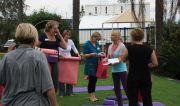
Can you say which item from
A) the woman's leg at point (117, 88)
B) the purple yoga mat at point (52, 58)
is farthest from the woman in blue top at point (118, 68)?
the purple yoga mat at point (52, 58)

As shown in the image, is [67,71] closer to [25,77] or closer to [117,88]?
[117,88]

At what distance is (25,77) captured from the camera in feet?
7.04

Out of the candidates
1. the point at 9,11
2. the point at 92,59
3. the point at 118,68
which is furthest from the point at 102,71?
the point at 9,11

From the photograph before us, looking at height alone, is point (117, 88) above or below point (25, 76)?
below

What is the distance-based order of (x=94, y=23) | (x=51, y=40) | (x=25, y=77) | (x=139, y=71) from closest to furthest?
1. (x=25, y=77)
2. (x=139, y=71)
3. (x=51, y=40)
4. (x=94, y=23)

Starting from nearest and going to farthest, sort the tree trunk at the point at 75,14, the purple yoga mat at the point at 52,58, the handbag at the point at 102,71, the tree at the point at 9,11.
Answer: the purple yoga mat at the point at 52,58 → the handbag at the point at 102,71 → the tree trunk at the point at 75,14 → the tree at the point at 9,11

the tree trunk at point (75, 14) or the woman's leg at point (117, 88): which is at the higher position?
the tree trunk at point (75, 14)

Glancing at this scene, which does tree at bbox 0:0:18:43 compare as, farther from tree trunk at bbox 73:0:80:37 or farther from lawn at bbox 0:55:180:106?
lawn at bbox 0:55:180:106

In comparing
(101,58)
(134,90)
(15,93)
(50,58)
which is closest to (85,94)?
(101,58)

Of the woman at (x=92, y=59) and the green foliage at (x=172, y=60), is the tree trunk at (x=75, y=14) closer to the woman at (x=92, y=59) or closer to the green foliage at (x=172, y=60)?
the green foliage at (x=172, y=60)

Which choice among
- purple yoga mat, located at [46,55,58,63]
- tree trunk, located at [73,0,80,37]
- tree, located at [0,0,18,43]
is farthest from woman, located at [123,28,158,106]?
tree, located at [0,0,18,43]

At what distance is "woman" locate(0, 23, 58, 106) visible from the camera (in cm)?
214

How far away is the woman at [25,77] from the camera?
2.14m

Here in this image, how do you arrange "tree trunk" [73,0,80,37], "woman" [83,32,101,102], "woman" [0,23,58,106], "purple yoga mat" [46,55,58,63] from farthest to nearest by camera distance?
1. "tree trunk" [73,0,80,37]
2. "woman" [83,32,101,102]
3. "purple yoga mat" [46,55,58,63]
4. "woman" [0,23,58,106]
